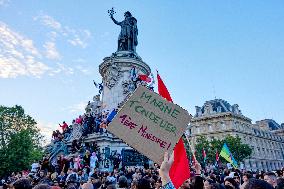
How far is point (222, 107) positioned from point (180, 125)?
75.9 meters

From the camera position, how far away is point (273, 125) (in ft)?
341

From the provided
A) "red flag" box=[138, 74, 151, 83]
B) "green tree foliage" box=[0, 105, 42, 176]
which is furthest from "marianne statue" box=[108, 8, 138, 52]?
"green tree foliage" box=[0, 105, 42, 176]

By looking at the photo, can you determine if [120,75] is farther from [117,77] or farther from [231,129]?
[231,129]

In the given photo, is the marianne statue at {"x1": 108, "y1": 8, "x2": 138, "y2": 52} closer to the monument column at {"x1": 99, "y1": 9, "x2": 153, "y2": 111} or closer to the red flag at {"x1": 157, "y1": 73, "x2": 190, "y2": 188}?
the monument column at {"x1": 99, "y1": 9, "x2": 153, "y2": 111}

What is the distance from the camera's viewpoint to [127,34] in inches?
1179

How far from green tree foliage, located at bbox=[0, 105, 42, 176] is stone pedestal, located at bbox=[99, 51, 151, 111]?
1819 cm

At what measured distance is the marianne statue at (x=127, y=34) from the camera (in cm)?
2994

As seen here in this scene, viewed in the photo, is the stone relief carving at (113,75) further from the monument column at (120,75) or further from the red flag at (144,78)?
the red flag at (144,78)

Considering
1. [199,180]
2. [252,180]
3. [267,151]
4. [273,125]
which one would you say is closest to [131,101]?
[199,180]

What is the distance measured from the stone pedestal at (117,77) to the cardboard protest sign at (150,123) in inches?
852

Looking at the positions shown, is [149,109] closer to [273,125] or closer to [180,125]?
[180,125]

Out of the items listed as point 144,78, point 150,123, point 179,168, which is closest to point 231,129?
point 144,78

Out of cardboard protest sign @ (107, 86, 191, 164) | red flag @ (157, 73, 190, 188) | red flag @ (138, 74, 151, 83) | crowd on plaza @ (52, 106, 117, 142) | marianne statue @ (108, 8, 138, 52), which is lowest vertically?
red flag @ (157, 73, 190, 188)

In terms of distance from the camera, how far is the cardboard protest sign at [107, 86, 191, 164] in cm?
447
